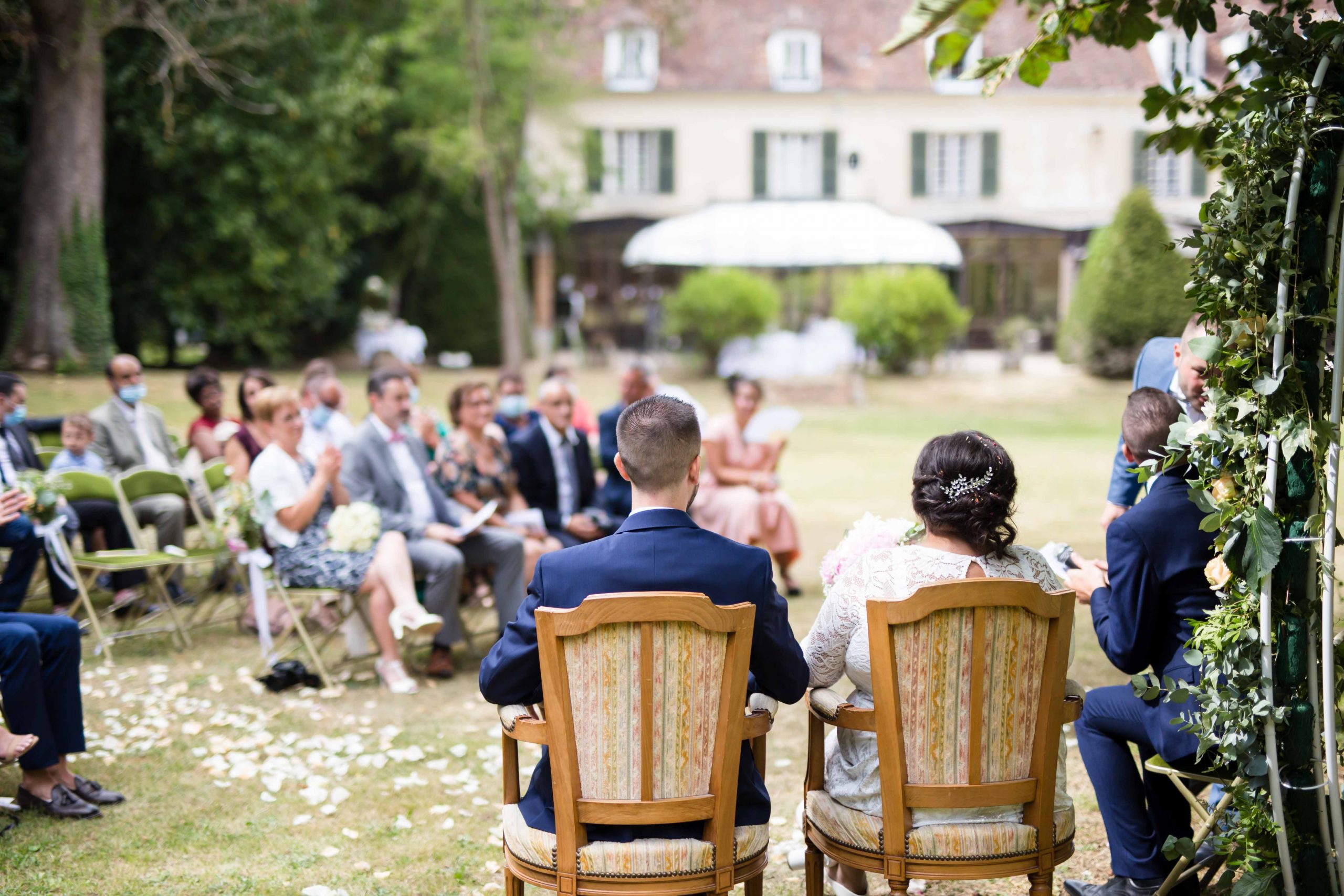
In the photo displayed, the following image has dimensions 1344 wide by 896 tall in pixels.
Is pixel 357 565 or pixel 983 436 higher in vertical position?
pixel 983 436

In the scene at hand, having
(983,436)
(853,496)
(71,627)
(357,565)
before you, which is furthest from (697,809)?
(853,496)

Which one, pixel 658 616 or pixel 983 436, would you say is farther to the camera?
pixel 983 436

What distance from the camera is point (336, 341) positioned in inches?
1018

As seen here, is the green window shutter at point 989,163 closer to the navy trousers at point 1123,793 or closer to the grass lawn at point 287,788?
the grass lawn at point 287,788

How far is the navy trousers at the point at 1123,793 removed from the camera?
137 inches

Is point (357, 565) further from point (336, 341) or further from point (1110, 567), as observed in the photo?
point (336, 341)

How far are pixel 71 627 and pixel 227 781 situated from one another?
955 millimetres

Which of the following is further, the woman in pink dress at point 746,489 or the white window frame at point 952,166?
the white window frame at point 952,166

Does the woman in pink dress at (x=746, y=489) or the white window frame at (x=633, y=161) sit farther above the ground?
the white window frame at (x=633, y=161)

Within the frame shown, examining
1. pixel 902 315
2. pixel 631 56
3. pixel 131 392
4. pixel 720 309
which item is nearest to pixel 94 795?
pixel 131 392

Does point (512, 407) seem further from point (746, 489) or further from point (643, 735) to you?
point (643, 735)

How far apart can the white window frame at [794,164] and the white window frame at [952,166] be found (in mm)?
3038

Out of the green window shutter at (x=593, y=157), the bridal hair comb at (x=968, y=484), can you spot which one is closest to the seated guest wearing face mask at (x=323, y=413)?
the bridal hair comb at (x=968, y=484)

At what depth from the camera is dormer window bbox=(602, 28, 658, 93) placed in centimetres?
3341
